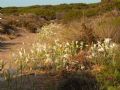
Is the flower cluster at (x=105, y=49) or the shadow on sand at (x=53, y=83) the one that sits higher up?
the flower cluster at (x=105, y=49)

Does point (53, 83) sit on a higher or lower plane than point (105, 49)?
lower

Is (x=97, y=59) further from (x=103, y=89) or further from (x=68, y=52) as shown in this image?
(x=103, y=89)

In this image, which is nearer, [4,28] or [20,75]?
[20,75]

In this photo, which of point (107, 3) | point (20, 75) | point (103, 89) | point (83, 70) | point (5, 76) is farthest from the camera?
point (107, 3)

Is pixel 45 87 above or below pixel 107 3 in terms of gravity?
below

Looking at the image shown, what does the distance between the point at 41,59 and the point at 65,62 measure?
0.58m

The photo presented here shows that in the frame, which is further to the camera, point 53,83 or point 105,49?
point 105,49

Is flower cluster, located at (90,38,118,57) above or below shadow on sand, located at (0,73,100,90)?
above

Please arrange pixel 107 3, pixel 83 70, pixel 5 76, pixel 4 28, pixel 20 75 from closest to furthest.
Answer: pixel 5 76 → pixel 20 75 → pixel 83 70 → pixel 4 28 → pixel 107 3

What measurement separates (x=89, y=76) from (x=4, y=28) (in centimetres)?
1808

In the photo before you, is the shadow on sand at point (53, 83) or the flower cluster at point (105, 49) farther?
the flower cluster at point (105, 49)

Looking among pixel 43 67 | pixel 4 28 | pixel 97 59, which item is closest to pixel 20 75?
pixel 43 67

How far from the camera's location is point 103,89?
30.1ft

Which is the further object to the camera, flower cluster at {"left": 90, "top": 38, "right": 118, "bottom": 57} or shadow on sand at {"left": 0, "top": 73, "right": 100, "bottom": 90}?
flower cluster at {"left": 90, "top": 38, "right": 118, "bottom": 57}
